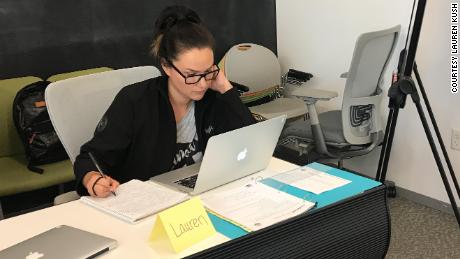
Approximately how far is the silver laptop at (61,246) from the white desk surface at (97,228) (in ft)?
0.10

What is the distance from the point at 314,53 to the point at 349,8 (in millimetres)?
433

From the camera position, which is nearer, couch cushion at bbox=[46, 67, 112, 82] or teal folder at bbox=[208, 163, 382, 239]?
teal folder at bbox=[208, 163, 382, 239]

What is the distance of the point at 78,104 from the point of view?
1.92 meters

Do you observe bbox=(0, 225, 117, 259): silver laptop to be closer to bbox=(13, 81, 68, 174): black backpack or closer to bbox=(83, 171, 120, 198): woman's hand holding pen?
bbox=(83, 171, 120, 198): woman's hand holding pen

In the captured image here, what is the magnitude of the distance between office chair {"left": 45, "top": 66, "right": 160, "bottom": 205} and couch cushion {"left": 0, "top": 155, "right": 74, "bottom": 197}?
0.76 metres

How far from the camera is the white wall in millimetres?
2973

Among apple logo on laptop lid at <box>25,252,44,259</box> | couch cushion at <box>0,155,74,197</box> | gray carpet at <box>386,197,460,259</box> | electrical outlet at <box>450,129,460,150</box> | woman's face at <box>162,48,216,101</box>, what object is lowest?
gray carpet at <box>386,197,460,259</box>

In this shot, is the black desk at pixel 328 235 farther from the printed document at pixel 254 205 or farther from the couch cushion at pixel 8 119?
the couch cushion at pixel 8 119

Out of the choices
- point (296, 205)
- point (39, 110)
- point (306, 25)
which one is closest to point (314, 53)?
point (306, 25)

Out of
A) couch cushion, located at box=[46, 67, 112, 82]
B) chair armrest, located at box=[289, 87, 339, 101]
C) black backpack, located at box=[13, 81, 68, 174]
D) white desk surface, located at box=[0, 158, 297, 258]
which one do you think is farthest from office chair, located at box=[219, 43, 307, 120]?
Result: white desk surface, located at box=[0, 158, 297, 258]

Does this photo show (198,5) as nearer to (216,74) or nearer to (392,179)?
(392,179)

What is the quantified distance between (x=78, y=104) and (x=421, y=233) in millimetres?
1927

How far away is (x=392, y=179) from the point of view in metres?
3.35

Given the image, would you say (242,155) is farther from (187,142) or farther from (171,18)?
(171,18)
